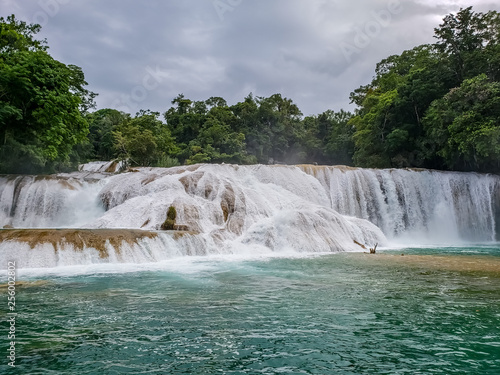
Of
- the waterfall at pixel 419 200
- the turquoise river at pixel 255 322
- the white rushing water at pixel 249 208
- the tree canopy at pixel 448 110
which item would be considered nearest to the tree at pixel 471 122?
the tree canopy at pixel 448 110

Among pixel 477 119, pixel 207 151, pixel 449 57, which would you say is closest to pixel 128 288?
pixel 477 119

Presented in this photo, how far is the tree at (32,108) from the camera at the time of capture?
1781 centimetres

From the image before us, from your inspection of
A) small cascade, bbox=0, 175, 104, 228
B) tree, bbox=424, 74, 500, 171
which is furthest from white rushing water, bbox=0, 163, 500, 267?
tree, bbox=424, 74, 500, 171

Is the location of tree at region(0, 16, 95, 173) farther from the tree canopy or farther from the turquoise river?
the tree canopy

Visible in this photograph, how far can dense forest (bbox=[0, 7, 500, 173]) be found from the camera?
18844 mm

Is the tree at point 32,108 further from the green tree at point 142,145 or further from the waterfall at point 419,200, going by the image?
the waterfall at point 419,200

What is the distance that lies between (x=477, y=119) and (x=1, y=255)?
23.6 metres

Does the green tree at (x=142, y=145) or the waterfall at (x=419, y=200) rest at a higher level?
the green tree at (x=142, y=145)

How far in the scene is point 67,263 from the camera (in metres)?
10.4

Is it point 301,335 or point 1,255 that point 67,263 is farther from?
point 301,335

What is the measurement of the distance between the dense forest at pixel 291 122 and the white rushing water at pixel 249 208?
2.57m

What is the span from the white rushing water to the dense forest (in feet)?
8.43

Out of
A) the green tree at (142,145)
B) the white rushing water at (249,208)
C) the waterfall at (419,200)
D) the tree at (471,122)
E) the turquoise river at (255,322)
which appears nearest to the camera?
the turquoise river at (255,322)

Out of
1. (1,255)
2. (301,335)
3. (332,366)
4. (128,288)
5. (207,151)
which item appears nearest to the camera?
(332,366)
